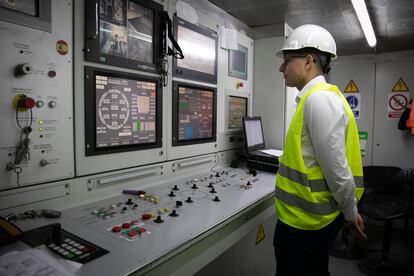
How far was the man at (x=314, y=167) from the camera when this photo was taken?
4.21ft

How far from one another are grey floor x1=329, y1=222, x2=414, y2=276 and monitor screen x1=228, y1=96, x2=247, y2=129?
5.45 feet

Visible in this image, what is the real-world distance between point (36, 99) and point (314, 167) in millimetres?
1326

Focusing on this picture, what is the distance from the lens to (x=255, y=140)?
2717mm

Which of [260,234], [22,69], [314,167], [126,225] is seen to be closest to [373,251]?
[260,234]

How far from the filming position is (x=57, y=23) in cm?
136

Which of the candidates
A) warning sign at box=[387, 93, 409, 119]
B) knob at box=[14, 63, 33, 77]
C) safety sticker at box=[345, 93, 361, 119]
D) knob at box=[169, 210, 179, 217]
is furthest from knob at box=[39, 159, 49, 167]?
warning sign at box=[387, 93, 409, 119]

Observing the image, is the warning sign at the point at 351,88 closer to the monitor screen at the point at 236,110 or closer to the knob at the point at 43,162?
the monitor screen at the point at 236,110

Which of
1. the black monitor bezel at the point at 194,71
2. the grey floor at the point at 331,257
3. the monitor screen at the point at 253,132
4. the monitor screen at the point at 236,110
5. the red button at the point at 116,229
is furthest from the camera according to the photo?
the monitor screen at the point at 236,110

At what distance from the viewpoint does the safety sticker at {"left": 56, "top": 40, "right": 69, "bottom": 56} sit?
4.49 ft

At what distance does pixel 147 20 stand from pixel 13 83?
2.96 ft

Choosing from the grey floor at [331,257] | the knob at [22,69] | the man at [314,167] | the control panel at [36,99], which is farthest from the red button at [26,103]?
the grey floor at [331,257]

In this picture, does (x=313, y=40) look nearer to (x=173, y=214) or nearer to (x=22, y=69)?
(x=173, y=214)

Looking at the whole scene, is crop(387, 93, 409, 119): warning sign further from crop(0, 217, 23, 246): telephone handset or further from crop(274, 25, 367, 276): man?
crop(0, 217, 23, 246): telephone handset

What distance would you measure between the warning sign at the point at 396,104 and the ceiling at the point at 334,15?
0.80m
